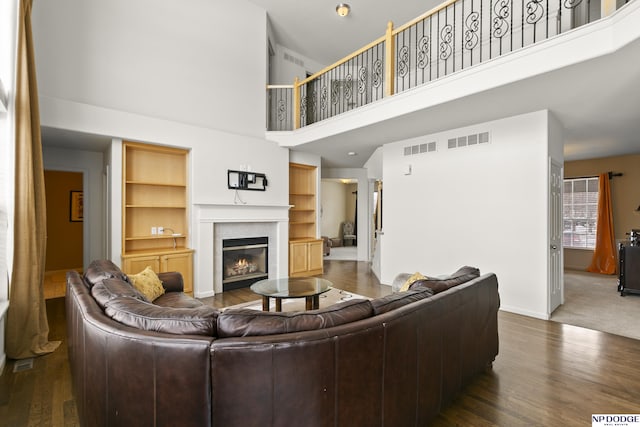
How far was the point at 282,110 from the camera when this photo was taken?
6.69 m

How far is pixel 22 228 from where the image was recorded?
9.22ft

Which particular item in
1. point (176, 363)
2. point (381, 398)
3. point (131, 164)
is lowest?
point (381, 398)

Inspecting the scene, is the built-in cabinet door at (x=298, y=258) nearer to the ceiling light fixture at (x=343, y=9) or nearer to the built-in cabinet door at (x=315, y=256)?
the built-in cabinet door at (x=315, y=256)

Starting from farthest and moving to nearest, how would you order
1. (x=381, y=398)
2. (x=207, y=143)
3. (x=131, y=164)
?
(x=207, y=143) → (x=131, y=164) → (x=381, y=398)

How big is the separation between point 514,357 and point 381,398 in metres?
2.05

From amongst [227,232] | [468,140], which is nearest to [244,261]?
[227,232]

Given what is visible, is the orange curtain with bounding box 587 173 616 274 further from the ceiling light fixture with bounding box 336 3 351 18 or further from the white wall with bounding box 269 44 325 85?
the white wall with bounding box 269 44 325 85

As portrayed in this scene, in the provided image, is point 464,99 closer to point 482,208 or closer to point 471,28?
point 482,208

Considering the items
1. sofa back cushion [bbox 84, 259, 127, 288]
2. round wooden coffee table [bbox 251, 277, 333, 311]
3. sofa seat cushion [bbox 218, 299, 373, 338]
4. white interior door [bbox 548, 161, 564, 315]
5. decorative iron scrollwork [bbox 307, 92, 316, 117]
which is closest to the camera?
sofa seat cushion [bbox 218, 299, 373, 338]

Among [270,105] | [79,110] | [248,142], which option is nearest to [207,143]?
[248,142]

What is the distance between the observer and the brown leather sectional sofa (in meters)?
1.28

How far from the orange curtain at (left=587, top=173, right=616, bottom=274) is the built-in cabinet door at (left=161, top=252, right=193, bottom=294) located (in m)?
8.67

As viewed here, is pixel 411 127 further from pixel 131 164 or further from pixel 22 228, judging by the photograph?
pixel 22 228

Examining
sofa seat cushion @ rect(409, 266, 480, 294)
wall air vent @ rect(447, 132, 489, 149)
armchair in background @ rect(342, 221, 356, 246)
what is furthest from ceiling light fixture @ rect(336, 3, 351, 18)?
armchair in background @ rect(342, 221, 356, 246)
